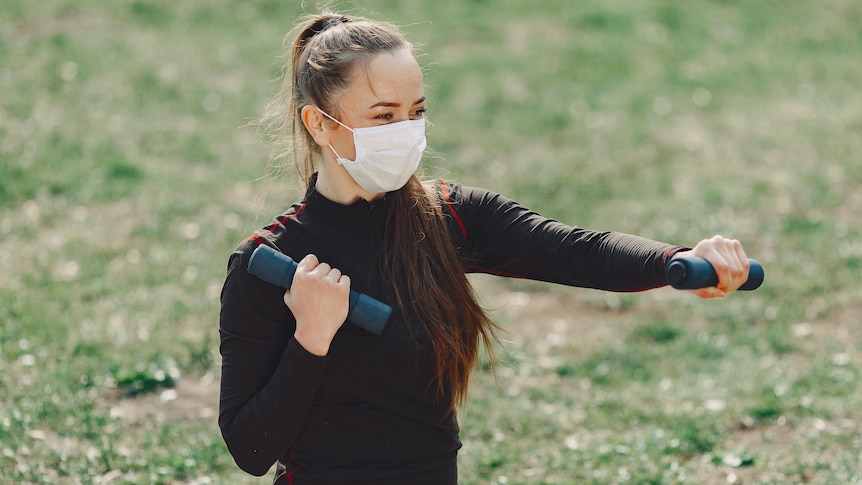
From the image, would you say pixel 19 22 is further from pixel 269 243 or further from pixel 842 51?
pixel 269 243

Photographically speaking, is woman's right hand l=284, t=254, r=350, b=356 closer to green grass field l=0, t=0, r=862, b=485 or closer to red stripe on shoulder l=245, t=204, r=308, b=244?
red stripe on shoulder l=245, t=204, r=308, b=244

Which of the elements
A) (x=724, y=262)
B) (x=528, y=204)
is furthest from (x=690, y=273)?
(x=528, y=204)

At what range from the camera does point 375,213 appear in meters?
3.26

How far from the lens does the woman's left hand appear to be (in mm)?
2828

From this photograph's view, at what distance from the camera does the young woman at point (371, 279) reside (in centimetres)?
295

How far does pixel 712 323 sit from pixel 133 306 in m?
4.05

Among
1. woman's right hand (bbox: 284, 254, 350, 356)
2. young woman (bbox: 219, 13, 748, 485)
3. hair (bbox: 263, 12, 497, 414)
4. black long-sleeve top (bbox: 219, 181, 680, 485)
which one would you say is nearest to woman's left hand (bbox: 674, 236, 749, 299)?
young woman (bbox: 219, 13, 748, 485)

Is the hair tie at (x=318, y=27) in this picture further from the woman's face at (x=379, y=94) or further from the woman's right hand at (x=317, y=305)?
the woman's right hand at (x=317, y=305)

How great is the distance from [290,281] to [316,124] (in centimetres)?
60

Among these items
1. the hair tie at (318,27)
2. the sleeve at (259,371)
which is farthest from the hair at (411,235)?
the sleeve at (259,371)

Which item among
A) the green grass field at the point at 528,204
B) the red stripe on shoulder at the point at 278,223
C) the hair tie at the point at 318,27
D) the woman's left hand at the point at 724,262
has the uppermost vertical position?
the hair tie at the point at 318,27

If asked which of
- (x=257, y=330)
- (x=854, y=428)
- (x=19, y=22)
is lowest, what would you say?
(x=19, y=22)

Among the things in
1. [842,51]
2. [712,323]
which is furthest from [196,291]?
[842,51]

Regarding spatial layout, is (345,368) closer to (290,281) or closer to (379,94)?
(290,281)
